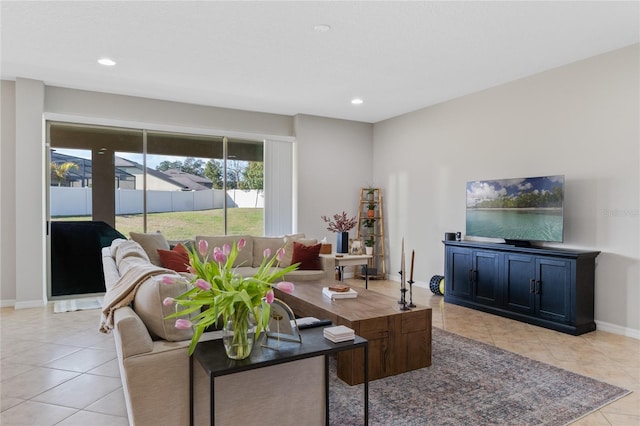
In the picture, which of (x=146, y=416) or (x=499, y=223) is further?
(x=499, y=223)

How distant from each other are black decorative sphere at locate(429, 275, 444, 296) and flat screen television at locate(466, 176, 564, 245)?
83cm

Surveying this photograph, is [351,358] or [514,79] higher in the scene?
[514,79]

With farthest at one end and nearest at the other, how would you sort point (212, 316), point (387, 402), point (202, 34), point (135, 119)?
point (135, 119), point (202, 34), point (387, 402), point (212, 316)

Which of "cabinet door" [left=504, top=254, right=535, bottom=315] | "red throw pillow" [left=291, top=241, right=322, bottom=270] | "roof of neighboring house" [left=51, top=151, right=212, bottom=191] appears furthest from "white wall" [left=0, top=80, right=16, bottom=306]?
"cabinet door" [left=504, top=254, right=535, bottom=315]

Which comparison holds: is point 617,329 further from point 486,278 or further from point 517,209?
point 517,209

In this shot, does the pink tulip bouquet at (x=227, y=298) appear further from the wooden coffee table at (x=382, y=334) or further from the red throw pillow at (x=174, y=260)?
the red throw pillow at (x=174, y=260)

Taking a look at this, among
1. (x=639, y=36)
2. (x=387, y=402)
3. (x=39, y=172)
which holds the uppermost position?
(x=639, y=36)

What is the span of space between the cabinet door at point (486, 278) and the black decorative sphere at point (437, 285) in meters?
0.70

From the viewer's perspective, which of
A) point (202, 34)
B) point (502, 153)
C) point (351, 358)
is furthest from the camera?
point (502, 153)

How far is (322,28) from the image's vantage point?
3471mm

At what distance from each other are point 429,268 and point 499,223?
5.35 feet

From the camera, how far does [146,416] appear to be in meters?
1.75

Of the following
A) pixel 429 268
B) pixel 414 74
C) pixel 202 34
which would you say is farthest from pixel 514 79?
pixel 202 34

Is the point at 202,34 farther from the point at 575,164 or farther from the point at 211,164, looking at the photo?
the point at 575,164
